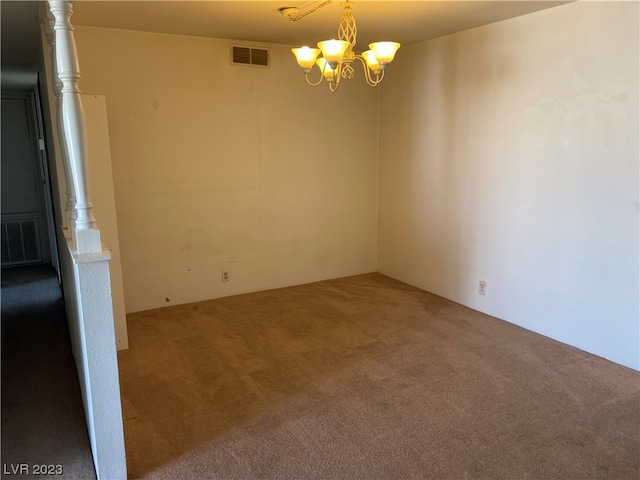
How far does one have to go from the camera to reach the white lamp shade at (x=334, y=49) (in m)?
2.53

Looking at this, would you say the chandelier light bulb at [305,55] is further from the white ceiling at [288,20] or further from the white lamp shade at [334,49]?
the white ceiling at [288,20]

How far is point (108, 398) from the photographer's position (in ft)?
6.95

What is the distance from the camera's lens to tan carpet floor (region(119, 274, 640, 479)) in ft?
7.50

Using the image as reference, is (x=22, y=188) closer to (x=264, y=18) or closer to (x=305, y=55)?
(x=264, y=18)

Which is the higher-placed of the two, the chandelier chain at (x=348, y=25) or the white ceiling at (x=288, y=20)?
the white ceiling at (x=288, y=20)

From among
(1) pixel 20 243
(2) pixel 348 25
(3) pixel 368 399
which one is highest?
(2) pixel 348 25

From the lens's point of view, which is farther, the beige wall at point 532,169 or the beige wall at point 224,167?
the beige wall at point 224,167

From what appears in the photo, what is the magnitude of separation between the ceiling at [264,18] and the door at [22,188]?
2273mm

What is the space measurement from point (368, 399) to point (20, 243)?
556 cm

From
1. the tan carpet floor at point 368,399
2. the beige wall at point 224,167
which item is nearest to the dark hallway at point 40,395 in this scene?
the tan carpet floor at point 368,399

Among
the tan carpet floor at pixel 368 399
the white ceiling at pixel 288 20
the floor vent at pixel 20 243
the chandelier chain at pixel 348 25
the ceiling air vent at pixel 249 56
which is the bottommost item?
the tan carpet floor at pixel 368 399

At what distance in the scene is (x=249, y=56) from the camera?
447 cm

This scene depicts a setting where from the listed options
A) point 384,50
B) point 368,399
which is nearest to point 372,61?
point 384,50

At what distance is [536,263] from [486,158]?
38.0 inches
